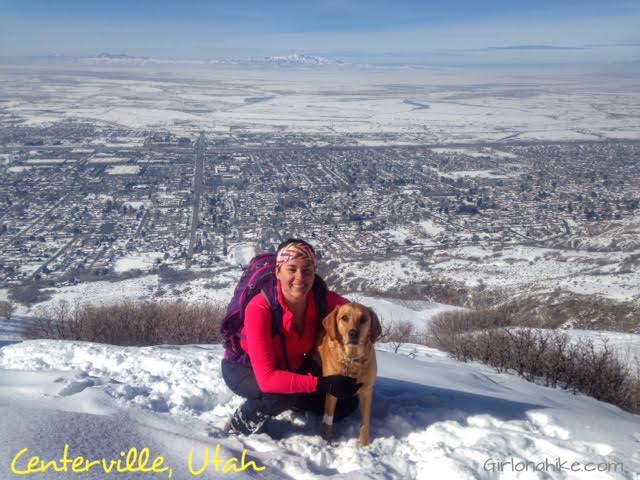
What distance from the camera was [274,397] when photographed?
11.6 feet

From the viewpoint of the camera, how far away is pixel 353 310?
3176 millimetres

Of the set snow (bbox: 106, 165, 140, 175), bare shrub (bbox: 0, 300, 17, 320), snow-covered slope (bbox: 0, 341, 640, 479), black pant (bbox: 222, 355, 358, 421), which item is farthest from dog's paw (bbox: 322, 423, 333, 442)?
snow (bbox: 106, 165, 140, 175)

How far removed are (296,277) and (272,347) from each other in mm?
495

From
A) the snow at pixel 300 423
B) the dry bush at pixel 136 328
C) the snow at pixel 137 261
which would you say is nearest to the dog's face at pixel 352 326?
the snow at pixel 300 423

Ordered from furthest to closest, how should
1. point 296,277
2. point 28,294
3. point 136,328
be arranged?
point 28,294, point 136,328, point 296,277

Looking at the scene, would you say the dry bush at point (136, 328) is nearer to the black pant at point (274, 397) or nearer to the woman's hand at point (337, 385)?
the black pant at point (274, 397)

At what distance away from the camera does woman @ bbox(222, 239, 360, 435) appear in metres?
3.39

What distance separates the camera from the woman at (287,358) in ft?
11.1

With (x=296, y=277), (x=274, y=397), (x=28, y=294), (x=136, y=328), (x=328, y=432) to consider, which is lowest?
(x=28, y=294)

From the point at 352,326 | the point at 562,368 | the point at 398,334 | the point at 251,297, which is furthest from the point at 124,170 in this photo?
the point at 352,326

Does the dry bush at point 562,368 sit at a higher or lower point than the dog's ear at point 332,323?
lower

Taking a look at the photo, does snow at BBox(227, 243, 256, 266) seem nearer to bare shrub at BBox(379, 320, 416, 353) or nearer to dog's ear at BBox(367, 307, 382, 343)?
bare shrub at BBox(379, 320, 416, 353)

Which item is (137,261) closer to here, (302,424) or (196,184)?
(196,184)

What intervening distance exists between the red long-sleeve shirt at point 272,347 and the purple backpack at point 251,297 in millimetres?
37
